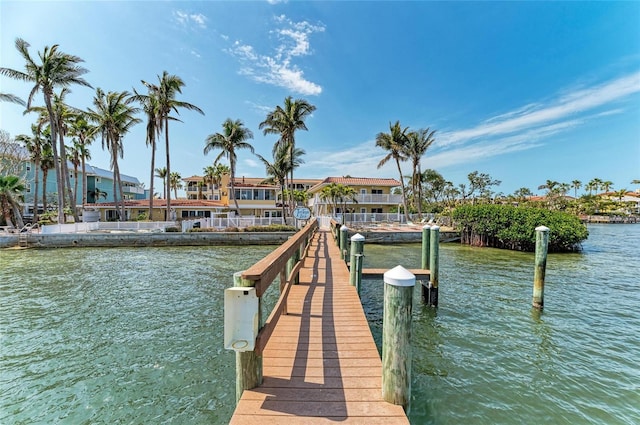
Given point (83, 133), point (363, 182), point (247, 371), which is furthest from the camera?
point (363, 182)

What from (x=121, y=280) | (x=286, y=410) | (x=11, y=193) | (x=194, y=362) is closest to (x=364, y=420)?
(x=286, y=410)

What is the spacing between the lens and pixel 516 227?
65.5 ft

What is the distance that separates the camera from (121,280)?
11602 millimetres

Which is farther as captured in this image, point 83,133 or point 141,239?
point 83,133

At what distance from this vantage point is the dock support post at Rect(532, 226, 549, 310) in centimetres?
827

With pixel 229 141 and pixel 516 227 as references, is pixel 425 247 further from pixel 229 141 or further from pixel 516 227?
pixel 229 141

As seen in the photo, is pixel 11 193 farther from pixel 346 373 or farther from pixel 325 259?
pixel 346 373

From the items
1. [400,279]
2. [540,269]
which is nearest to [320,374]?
[400,279]

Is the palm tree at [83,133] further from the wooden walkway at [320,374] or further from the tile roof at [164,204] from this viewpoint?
the wooden walkway at [320,374]

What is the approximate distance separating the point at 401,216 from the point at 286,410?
3216 cm

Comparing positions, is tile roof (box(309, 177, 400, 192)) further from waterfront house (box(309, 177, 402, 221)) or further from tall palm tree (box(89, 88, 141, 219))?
tall palm tree (box(89, 88, 141, 219))

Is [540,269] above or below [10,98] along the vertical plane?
below

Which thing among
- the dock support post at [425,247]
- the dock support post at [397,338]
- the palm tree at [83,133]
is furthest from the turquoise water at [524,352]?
the palm tree at [83,133]

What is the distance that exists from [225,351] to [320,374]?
3.24 metres
